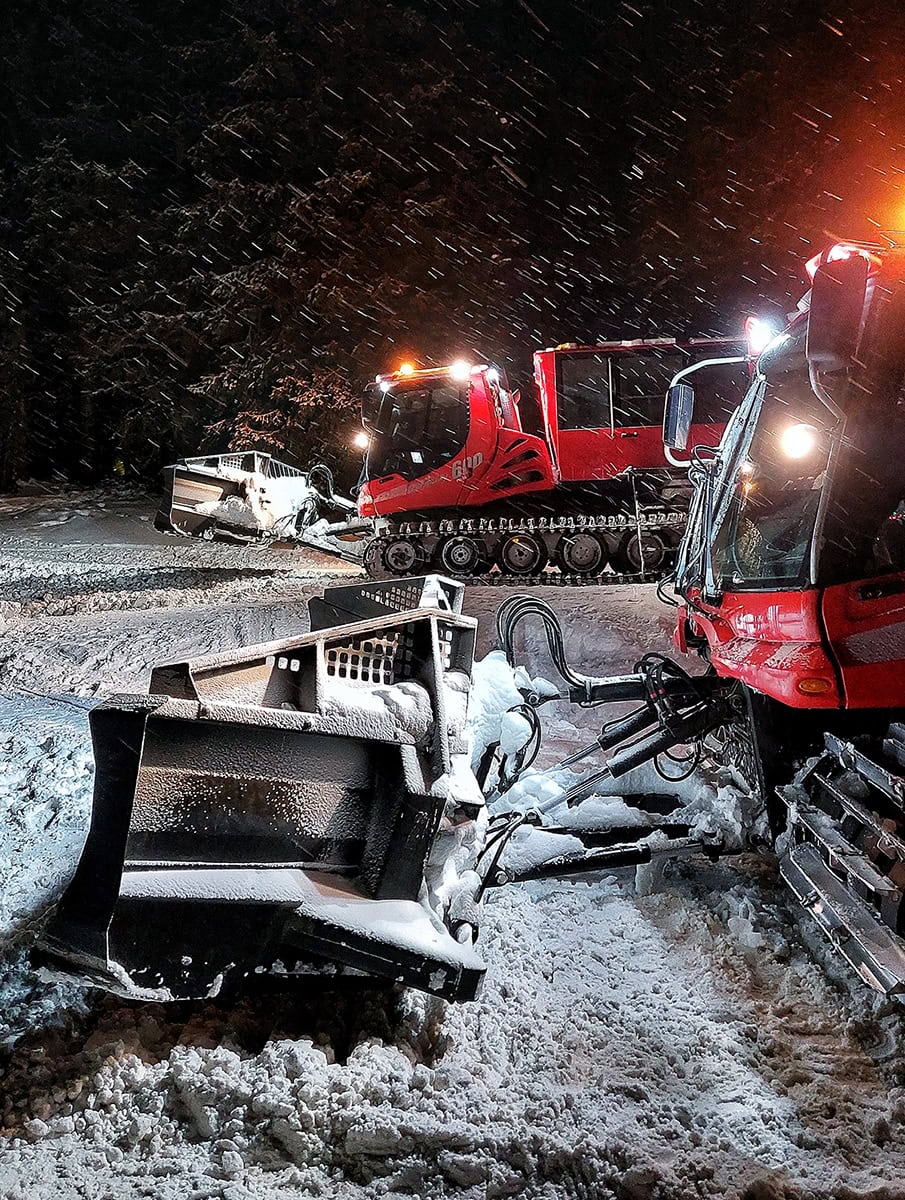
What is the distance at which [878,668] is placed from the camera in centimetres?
304

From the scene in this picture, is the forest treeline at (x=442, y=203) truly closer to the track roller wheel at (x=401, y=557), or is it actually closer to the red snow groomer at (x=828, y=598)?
the track roller wheel at (x=401, y=557)

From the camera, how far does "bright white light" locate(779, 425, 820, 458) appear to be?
11.7 feet

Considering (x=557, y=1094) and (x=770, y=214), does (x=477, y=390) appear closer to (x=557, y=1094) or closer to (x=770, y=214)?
(x=557, y=1094)

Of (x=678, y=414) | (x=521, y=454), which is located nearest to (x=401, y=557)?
(x=521, y=454)

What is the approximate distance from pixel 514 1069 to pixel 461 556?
942cm

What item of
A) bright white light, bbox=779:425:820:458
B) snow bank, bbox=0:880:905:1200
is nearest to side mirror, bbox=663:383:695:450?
bright white light, bbox=779:425:820:458

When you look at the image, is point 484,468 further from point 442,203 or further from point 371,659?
point 442,203

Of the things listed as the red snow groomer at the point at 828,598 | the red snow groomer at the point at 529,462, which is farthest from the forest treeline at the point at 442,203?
the red snow groomer at the point at 828,598

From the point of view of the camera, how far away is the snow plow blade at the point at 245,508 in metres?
13.0

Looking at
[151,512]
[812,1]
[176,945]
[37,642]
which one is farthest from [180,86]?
[176,945]

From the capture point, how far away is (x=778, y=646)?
132 inches

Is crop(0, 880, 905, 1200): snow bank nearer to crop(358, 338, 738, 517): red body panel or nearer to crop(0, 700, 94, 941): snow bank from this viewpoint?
crop(0, 700, 94, 941): snow bank

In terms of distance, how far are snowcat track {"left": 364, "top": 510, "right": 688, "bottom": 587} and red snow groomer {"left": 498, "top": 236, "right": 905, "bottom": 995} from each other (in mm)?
6840

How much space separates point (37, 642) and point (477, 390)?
6.30m
